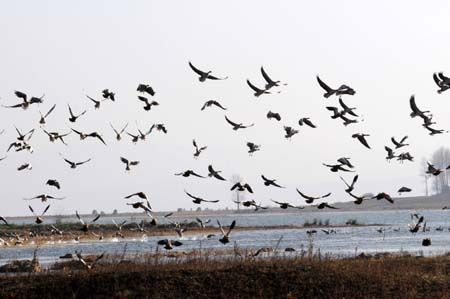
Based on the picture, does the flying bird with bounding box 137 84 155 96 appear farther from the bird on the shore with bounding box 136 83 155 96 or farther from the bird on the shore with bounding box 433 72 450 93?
the bird on the shore with bounding box 433 72 450 93

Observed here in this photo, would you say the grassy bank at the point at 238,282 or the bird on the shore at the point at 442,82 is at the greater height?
the bird on the shore at the point at 442,82

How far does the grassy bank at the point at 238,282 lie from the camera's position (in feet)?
102

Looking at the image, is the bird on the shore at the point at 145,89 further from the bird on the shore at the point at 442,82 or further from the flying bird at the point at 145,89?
the bird on the shore at the point at 442,82

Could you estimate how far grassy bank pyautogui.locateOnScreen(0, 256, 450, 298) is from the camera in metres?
31.0

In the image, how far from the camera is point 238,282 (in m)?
31.8

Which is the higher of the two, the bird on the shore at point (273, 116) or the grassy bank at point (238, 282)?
the bird on the shore at point (273, 116)

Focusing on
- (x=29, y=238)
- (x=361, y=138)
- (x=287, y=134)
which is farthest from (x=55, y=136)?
(x=29, y=238)

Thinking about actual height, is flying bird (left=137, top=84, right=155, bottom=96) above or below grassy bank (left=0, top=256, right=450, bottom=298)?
above

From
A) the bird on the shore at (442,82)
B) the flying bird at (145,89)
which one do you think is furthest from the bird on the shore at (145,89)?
the bird on the shore at (442,82)

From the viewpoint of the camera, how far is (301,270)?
32.9 metres

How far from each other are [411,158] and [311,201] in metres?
6.31

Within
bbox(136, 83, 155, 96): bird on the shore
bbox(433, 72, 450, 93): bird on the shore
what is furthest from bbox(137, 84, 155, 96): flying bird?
bbox(433, 72, 450, 93): bird on the shore

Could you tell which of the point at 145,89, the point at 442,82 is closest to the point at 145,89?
the point at 145,89

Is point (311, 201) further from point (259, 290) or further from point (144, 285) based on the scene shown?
point (144, 285)
